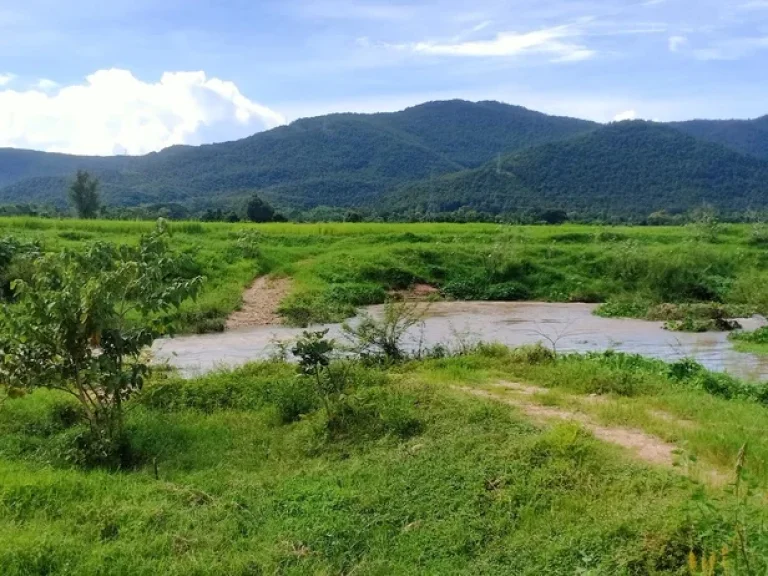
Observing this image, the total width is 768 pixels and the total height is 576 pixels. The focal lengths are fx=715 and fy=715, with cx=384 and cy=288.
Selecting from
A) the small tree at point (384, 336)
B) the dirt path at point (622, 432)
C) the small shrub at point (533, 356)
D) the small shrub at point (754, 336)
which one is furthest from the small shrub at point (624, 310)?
the dirt path at point (622, 432)

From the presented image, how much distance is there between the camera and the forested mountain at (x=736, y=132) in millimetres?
127750

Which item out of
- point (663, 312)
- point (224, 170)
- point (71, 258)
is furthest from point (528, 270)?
point (224, 170)

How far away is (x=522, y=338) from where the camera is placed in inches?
583

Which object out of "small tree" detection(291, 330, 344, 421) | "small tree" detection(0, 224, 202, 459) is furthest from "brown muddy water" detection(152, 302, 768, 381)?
"small tree" detection(0, 224, 202, 459)

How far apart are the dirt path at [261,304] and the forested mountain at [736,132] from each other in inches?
4795

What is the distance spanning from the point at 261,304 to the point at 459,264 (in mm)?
7371

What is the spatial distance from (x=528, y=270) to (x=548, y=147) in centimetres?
6316

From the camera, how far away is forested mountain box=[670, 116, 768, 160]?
12775 cm

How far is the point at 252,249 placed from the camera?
22.0 m

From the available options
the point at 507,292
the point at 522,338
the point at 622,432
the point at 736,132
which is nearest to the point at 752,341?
the point at 522,338

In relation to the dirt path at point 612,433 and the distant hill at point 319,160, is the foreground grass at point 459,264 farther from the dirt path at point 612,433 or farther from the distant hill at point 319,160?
the distant hill at point 319,160

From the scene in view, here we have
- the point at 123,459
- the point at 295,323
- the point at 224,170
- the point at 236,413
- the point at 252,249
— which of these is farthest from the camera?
the point at 224,170

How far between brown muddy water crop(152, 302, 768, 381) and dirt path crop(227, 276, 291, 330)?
0.50m

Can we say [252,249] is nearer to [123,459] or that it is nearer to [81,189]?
[123,459]
